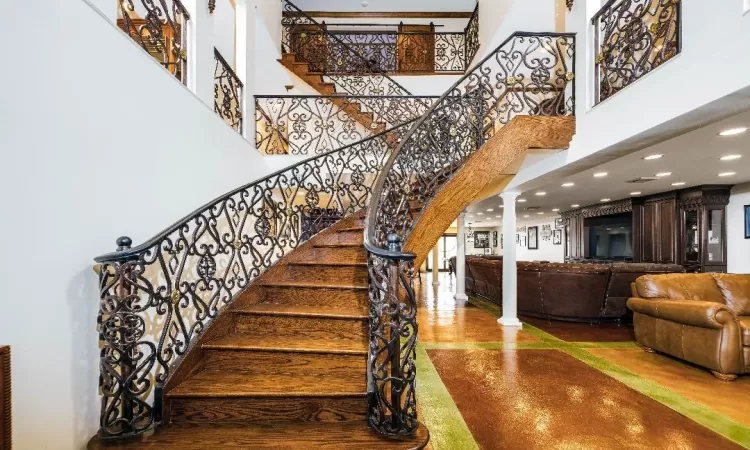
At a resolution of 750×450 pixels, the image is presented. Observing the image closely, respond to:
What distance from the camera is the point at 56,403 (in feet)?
5.16

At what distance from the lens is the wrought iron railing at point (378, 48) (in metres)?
7.49

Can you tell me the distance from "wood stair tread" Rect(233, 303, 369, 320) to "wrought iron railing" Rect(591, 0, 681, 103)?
3006 mm

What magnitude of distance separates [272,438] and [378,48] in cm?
836

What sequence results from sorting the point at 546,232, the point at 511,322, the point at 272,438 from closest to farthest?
the point at 272,438 < the point at 511,322 < the point at 546,232

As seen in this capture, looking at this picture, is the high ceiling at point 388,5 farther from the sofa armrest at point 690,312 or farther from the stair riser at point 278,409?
the stair riser at point 278,409

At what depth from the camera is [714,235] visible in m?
6.29

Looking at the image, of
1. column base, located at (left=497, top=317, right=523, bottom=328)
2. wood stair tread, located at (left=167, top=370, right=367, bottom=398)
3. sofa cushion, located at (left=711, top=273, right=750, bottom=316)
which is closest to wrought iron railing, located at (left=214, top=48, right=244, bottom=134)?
wood stair tread, located at (left=167, top=370, right=367, bottom=398)

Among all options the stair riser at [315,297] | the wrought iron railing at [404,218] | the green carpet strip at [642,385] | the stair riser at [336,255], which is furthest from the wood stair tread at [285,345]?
the green carpet strip at [642,385]

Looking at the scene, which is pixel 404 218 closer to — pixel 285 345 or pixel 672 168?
pixel 285 345

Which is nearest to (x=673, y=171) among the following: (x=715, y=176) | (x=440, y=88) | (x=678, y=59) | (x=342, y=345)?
(x=715, y=176)

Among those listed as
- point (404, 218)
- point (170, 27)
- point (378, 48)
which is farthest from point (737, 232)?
point (170, 27)

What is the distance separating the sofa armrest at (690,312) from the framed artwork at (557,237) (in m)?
8.25

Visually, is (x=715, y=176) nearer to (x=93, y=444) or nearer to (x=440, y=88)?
(x=440, y=88)

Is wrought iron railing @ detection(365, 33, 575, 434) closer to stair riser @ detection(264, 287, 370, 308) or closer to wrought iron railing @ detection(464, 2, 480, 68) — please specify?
stair riser @ detection(264, 287, 370, 308)
